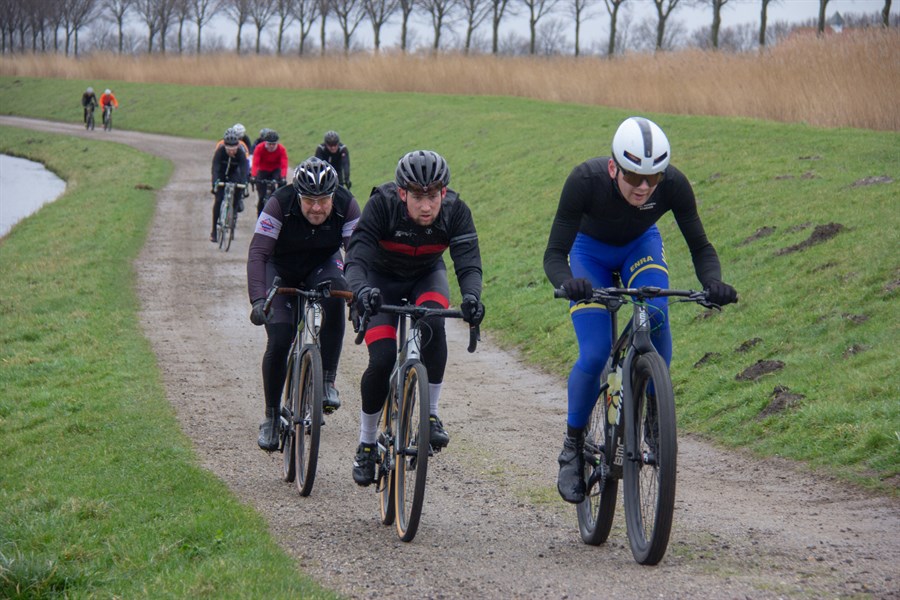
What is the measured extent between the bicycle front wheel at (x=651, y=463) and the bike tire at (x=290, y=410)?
2.68 meters

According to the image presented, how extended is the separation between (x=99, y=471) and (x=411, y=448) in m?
3.10

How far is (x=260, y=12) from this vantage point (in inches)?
2960

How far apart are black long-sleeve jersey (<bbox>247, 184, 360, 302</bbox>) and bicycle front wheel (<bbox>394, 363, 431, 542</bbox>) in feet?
5.47

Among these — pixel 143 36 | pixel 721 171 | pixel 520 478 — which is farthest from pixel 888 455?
pixel 143 36

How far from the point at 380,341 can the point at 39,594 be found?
220 centimetres

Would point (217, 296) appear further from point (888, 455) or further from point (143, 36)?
point (143, 36)

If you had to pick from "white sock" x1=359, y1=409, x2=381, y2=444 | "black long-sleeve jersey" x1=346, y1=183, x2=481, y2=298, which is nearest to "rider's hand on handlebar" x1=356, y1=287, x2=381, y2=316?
"black long-sleeve jersey" x1=346, y1=183, x2=481, y2=298

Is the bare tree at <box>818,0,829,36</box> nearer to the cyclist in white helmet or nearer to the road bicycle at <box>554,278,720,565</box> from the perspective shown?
the cyclist in white helmet

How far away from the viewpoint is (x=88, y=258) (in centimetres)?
1850

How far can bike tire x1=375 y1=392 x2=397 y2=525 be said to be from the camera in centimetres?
607

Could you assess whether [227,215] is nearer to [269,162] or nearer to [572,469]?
Result: [269,162]

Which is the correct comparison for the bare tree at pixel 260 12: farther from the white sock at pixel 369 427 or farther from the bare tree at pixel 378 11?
the white sock at pixel 369 427

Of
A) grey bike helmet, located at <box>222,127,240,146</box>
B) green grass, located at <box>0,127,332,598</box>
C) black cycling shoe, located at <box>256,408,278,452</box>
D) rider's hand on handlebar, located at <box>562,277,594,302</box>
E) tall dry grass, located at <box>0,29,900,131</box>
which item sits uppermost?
tall dry grass, located at <box>0,29,900,131</box>

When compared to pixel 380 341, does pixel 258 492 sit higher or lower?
lower
